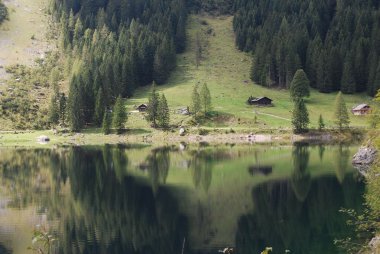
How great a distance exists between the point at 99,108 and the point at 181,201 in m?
92.6

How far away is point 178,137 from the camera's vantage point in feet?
429

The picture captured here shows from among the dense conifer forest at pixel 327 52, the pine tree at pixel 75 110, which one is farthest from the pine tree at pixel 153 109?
the dense conifer forest at pixel 327 52

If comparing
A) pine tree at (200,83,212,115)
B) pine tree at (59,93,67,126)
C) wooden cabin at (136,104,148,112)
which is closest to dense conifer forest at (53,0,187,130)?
pine tree at (59,93,67,126)

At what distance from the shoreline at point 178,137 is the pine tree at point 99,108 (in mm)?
6378

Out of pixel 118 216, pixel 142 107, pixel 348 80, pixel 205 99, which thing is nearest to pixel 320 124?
pixel 205 99

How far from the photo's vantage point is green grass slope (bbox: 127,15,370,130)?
137m

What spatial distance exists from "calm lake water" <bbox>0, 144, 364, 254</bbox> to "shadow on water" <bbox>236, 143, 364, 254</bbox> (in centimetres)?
9

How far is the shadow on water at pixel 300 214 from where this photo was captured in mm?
40344

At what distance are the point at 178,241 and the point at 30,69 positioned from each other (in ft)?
524

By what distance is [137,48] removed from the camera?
190 m

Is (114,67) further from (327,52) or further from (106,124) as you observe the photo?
(327,52)

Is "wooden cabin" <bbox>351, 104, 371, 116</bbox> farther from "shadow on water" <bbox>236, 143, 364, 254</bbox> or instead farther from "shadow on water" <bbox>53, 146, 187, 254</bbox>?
"shadow on water" <bbox>53, 146, 187, 254</bbox>

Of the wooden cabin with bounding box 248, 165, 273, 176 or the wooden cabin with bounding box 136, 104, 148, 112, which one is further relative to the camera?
the wooden cabin with bounding box 136, 104, 148, 112

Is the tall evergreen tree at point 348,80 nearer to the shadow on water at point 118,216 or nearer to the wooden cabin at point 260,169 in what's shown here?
the wooden cabin at point 260,169
